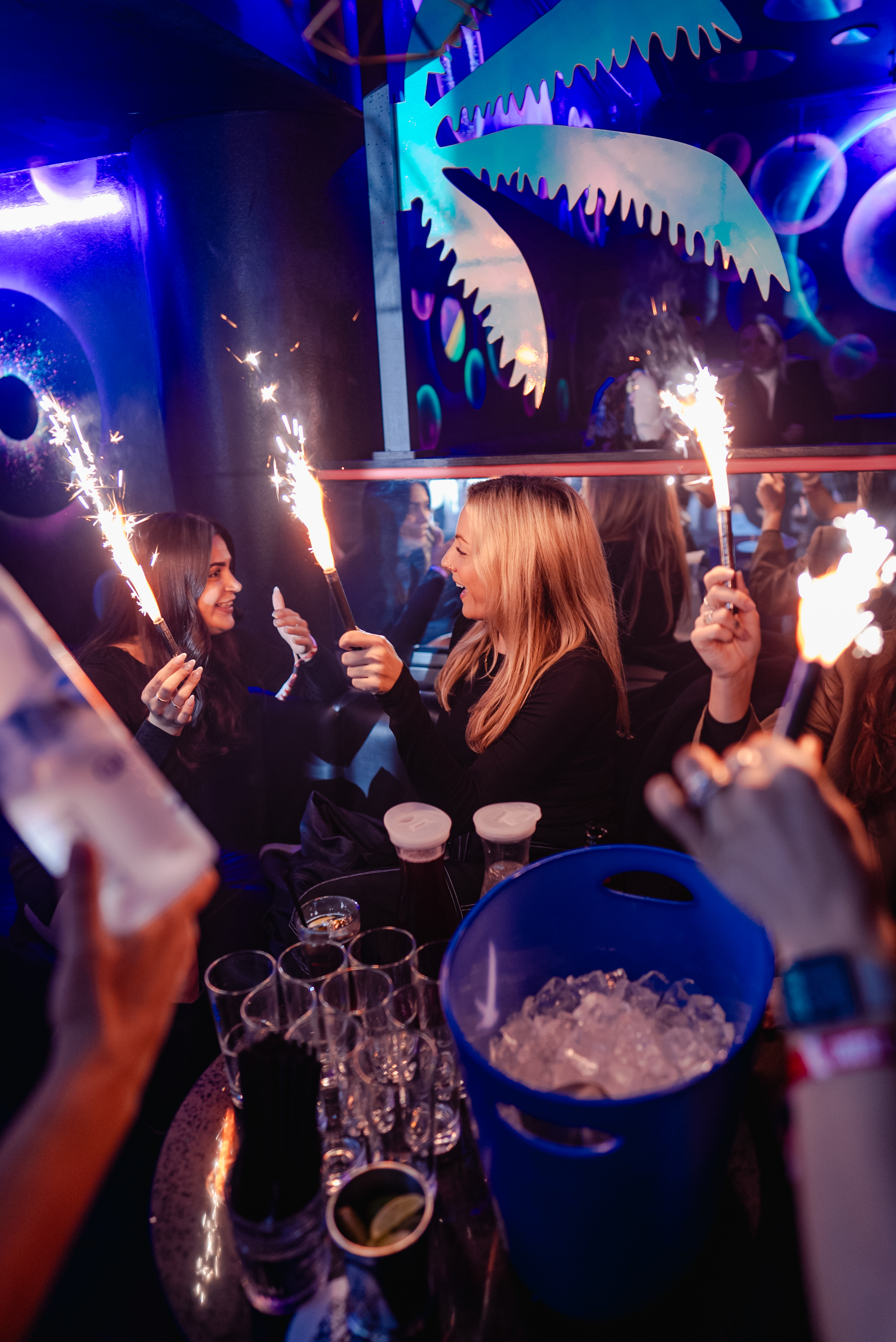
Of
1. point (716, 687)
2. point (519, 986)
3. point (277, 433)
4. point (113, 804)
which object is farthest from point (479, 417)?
point (113, 804)

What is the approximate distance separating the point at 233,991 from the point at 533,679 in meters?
1.36

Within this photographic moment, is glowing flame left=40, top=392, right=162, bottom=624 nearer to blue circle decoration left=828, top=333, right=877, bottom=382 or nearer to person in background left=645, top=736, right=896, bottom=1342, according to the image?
blue circle decoration left=828, top=333, right=877, bottom=382

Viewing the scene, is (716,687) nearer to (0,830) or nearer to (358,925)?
(358,925)

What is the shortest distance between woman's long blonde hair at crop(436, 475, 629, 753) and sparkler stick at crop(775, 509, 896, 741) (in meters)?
1.46

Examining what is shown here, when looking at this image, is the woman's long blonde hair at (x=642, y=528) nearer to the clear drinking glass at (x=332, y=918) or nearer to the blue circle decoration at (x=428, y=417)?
the blue circle decoration at (x=428, y=417)

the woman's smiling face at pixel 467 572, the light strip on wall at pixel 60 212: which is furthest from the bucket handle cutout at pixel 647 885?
the light strip on wall at pixel 60 212

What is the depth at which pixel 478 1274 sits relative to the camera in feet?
3.56

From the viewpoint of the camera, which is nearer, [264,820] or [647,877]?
[647,877]

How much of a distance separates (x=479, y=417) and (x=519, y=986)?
8.85 feet

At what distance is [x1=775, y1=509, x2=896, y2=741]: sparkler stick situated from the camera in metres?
0.80

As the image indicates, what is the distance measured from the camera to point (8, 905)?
3518 millimetres

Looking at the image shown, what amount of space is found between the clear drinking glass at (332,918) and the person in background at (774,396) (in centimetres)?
202

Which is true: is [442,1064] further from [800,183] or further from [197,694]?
[800,183]

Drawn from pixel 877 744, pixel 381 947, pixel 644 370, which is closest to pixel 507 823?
pixel 381 947
